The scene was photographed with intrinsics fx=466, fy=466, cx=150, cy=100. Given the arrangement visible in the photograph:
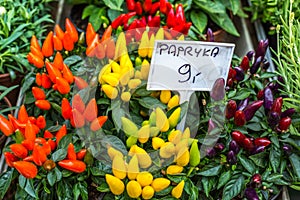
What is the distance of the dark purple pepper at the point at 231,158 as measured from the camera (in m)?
1.01

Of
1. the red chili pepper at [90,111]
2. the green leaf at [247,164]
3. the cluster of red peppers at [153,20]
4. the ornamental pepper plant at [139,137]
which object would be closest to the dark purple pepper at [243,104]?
the ornamental pepper plant at [139,137]

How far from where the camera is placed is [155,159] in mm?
990

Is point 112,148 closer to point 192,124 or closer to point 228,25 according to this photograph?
point 192,124

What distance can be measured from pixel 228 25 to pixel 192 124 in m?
0.69

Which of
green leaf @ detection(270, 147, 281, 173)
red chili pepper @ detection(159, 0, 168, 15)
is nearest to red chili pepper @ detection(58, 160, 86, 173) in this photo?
green leaf @ detection(270, 147, 281, 173)

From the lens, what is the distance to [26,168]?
0.96 meters

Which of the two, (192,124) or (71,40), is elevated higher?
(71,40)

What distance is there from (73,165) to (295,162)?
503 millimetres

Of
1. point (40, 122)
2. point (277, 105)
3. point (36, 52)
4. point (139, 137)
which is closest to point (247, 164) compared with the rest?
point (277, 105)

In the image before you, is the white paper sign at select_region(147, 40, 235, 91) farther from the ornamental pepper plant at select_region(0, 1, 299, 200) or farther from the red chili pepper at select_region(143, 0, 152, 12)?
the red chili pepper at select_region(143, 0, 152, 12)

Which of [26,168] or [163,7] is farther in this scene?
[163,7]

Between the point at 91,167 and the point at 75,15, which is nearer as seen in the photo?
the point at 91,167

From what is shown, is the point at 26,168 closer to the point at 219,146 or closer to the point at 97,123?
the point at 97,123

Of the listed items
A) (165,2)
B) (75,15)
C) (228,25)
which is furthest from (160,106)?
(75,15)
